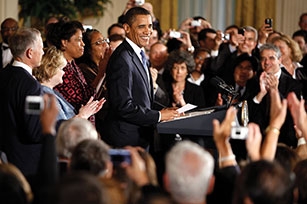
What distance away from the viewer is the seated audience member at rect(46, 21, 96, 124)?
6.47 metres

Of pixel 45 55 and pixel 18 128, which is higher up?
pixel 45 55

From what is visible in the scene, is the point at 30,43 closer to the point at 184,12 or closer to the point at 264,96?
the point at 264,96

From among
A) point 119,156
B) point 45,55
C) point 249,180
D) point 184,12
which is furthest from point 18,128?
point 184,12

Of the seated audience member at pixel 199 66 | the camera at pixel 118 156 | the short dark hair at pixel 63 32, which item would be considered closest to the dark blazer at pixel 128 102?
the short dark hair at pixel 63 32

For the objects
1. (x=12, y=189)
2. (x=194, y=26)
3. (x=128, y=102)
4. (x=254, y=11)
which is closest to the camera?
(x=12, y=189)

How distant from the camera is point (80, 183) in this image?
3.22 metres

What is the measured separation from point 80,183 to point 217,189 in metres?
1.01

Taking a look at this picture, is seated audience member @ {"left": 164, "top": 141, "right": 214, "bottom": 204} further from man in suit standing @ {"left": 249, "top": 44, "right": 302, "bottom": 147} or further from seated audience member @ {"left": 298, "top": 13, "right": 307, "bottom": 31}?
seated audience member @ {"left": 298, "top": 13, "right": 307, "bottom": 31}

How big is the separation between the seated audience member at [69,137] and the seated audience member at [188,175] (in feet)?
2.54

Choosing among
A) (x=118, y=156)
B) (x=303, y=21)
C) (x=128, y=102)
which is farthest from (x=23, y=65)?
(x=303, y=21)

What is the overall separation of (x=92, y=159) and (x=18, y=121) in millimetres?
1658

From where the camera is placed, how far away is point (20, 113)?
17.6 feet

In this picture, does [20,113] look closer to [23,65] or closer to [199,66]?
[23,65]

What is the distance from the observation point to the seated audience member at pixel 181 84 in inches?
327
